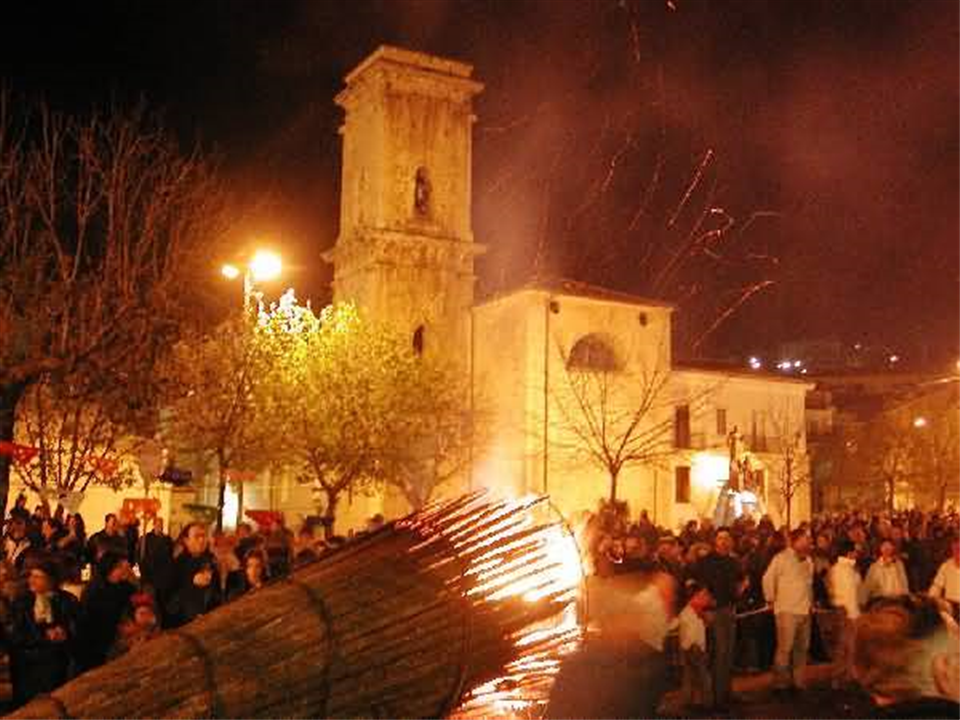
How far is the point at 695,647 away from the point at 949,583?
3.81 meters

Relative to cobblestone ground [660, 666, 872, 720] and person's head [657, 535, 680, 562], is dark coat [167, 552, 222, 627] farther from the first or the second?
A: person's head [657, 535, 680, 562]

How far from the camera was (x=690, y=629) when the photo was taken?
1134 centimetres

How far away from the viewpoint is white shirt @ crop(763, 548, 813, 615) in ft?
40.4

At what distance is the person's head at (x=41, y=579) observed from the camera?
8836mm

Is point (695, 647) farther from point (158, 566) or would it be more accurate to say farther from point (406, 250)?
point (406, 250)

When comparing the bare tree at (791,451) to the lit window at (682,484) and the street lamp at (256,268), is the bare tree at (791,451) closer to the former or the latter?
the lit window at (682,484)

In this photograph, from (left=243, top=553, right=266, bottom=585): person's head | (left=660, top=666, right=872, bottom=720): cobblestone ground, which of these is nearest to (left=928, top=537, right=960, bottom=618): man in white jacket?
(left=660, top=666, right=872, bottom=720): cobblestone ground

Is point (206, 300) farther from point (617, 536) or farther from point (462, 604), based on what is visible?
point (462, 604)

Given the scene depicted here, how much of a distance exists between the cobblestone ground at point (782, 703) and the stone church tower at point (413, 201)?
3084 centimetres

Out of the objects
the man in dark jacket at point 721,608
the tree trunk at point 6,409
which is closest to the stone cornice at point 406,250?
the tree trunk at point 6,409

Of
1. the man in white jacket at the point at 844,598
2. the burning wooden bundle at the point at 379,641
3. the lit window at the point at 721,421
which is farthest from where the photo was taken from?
the lit window at the point at 721,421

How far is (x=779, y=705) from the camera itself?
1185 cm

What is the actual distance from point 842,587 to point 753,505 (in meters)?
32.4

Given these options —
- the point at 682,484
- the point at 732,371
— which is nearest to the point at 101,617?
the point at 682,484
